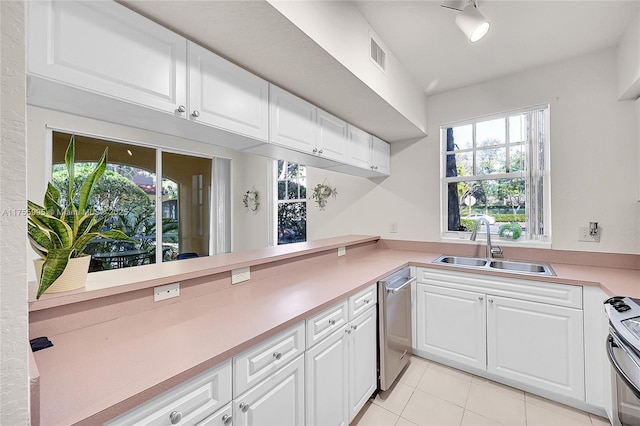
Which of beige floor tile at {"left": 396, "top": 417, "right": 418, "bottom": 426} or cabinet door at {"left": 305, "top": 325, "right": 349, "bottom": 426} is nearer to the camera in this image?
cabinet door at {"left": 305, "top": 325, "right": 349, "bottom": 426}

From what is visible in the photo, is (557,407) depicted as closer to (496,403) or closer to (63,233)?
(496,403)

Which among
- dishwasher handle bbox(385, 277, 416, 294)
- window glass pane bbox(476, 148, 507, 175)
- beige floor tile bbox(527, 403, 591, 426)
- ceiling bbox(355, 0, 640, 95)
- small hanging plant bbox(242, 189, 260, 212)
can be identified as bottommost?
beige floor tile bbox(527, 403, 591, 426)

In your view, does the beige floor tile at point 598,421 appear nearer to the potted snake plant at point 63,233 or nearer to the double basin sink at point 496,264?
the double basin sink at point 496,264

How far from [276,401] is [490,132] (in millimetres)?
2870

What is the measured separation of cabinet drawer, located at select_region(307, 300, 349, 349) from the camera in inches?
50.2

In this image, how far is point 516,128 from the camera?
2.53 m

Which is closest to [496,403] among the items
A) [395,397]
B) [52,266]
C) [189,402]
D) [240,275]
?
[395,397]

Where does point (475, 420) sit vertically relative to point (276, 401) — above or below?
below

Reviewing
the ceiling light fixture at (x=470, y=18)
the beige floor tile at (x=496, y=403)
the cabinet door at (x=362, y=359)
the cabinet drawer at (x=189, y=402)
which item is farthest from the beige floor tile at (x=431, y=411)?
the ceiling light fixture at (x=470, y=18)

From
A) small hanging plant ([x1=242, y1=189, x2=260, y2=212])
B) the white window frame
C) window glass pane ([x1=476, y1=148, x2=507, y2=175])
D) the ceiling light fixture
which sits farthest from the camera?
small hanging plant ([x1=242, y1=189, x2=260, y2=212])

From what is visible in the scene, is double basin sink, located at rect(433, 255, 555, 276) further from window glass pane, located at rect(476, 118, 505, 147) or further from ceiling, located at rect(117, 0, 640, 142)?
ceiling, located at rect(117, 0, 640, 142)

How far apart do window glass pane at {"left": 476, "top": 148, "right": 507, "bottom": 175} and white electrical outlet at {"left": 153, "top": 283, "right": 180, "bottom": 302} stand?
9.14 feet

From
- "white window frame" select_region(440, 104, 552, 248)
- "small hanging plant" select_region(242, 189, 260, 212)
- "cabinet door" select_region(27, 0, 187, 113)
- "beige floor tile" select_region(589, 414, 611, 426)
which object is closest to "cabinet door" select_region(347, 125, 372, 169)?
"white window frame" select_region(440, 104, 552, 248)

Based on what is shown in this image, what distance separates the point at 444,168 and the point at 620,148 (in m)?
1.26
